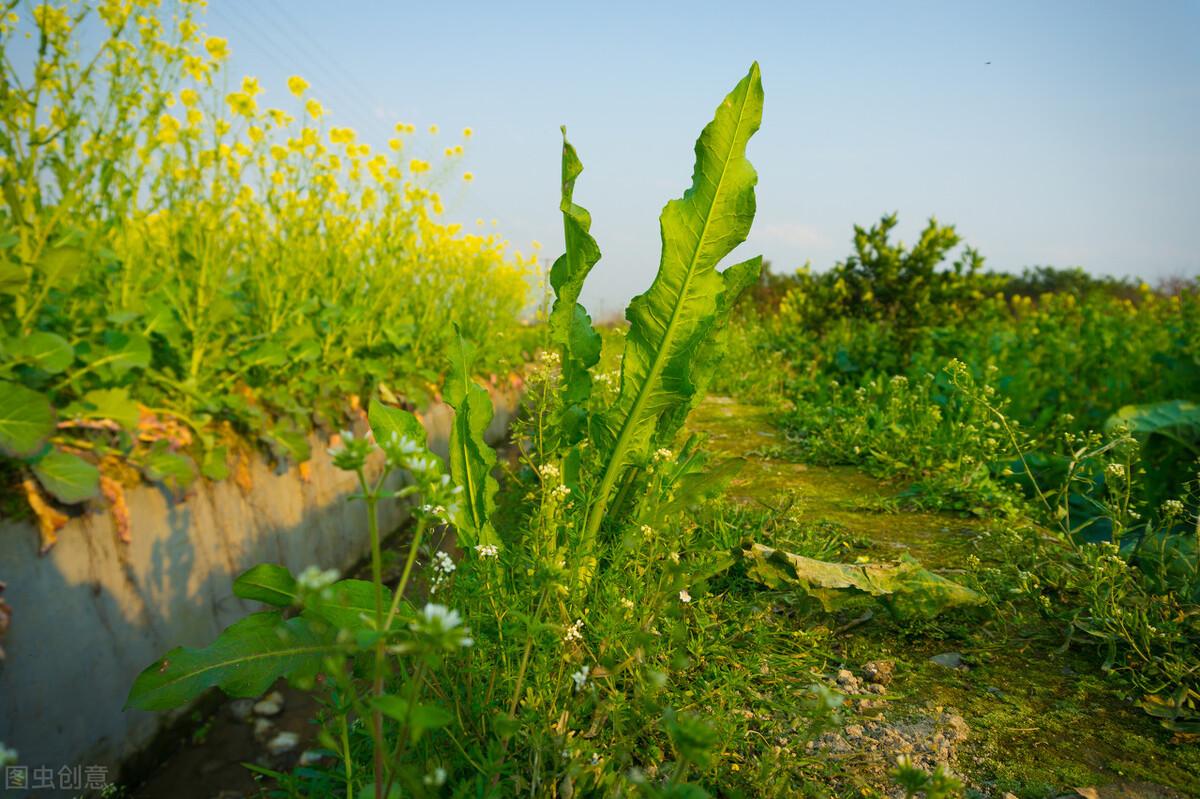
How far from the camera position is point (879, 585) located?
5.24 ft

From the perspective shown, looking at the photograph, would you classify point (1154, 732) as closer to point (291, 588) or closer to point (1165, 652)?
point (1165, 652)

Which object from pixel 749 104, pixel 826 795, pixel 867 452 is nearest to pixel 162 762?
pixel 826 795

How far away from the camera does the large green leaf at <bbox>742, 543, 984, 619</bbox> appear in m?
1.59

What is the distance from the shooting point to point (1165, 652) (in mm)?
1385

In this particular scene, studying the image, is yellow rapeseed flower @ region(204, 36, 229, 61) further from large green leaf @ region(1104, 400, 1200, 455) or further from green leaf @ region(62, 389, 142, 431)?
large green leaf @ region(1104, 400, 1200, 455)

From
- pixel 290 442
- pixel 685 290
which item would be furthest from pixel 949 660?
pixel 290 442

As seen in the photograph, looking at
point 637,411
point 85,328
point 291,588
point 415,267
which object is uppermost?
point 415,267

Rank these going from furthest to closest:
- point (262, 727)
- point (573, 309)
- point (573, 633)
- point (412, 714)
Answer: point (262, 727)
point (573, 309)
point (573, 633)
point (412, 714)

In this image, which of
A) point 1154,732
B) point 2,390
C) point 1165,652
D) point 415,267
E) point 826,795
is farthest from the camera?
point 415,267

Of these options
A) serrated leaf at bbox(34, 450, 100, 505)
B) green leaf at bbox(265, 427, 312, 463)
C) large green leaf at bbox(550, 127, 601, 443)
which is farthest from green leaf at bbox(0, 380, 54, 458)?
large green leaf at bbox(550, 127, 601, 443)

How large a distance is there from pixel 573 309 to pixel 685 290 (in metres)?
0.28

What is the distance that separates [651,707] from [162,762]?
2.25m

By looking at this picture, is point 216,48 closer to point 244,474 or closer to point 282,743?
point 244,474

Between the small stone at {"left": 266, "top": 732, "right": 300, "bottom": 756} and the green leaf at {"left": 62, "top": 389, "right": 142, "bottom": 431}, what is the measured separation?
1237 millimetres
